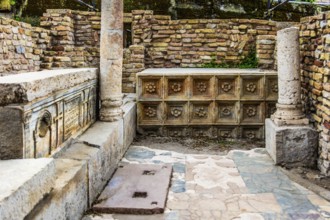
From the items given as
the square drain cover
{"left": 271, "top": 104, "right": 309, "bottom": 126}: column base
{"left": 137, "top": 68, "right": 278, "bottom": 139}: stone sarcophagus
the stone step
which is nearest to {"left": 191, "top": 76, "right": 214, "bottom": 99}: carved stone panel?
{"left": 137, "top": 68, "right": 278, "bottom": 139}: stone sarcophagus

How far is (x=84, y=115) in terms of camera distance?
4344 mm

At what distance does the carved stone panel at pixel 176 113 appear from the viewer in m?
6.44

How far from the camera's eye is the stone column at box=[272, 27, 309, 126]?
16.0 feet

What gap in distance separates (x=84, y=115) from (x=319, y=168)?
9.53 feet

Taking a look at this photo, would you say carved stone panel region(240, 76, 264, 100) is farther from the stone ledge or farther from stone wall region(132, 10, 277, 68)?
the stone ledge

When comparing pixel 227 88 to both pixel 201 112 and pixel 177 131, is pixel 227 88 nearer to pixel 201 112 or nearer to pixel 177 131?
pixel 201 112

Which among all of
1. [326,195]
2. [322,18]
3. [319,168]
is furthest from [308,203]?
[322,18]

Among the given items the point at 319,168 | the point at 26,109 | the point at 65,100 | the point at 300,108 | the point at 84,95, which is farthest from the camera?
the point at 300,108

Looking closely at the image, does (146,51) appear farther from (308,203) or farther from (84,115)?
(308,203)

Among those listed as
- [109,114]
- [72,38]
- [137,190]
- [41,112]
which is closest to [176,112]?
[109,114]

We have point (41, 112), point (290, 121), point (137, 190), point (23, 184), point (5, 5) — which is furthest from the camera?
point (5, 5)

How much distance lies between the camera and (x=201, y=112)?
6.46 meters

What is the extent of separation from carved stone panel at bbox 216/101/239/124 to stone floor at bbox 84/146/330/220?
43.2 inches

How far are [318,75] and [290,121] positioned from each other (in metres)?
0.67
